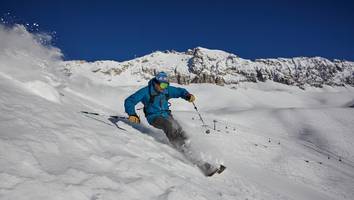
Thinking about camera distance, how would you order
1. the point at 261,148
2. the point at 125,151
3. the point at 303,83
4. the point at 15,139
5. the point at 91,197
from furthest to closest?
the point at 303,83 < the point at 261,148 < the point at 125,151 < the point at 15,139 < the point at 91,197

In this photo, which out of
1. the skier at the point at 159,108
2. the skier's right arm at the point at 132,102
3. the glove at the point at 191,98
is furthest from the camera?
the glove at the point at 191,98

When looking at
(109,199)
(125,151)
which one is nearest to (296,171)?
(125,151)

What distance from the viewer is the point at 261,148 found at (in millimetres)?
13805

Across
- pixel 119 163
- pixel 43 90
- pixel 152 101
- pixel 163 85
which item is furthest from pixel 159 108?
pixel 43 90

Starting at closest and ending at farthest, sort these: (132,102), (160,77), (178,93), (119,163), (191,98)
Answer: (119,163), (132,102), (160,77), (191,98), (178,93)

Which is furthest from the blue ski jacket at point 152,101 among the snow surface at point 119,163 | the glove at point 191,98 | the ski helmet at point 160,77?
the glove at point 191,98

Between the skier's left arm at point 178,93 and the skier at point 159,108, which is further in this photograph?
the skier's left arm at point 178,93

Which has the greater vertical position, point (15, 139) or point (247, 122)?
point (15, 139)

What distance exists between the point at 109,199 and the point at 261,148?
10.1 m

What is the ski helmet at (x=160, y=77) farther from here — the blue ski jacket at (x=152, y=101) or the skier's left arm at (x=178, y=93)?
the skier's left arm at (x=178, y=93)

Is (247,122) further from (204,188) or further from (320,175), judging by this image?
(204,188)

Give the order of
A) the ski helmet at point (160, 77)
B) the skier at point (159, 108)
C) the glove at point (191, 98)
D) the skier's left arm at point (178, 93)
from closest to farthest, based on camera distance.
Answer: the skier at point (159, 108)
the ski helmet at point (160, 77)
the glove at point (191, 98)
the skier's left arm at point (178, 93)

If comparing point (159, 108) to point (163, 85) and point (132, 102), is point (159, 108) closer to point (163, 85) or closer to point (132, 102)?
point (163, 85)

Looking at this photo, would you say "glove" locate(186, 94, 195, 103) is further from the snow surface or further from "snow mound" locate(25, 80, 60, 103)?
"snow mound" locate(25, 80, 60, 103)
